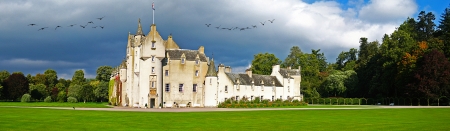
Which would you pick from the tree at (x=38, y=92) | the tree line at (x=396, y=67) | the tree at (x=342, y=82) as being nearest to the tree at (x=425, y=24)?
the tree line at (x=396, y=67)

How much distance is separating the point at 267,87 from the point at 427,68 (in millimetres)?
23675

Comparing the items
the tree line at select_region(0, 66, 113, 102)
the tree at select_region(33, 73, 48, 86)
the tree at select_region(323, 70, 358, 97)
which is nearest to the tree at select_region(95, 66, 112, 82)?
the tree line at select_region(0, 66, 113, 102)

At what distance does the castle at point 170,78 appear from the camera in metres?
62.8

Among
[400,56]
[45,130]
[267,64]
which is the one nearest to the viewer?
[45,130]

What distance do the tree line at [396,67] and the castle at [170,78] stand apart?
22.8 metres

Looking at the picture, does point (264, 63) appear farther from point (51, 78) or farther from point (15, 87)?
point (51, 78)

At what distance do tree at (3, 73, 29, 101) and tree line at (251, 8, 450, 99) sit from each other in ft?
169

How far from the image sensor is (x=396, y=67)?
76.2m

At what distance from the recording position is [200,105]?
65.8 meters

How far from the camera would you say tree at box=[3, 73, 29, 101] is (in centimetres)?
10250

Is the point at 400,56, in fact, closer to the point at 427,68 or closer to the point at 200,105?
the point at 427,68

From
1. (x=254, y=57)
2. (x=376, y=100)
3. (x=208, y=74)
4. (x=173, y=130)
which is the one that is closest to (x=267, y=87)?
(x=208, y=74)

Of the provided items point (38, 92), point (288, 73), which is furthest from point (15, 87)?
point (288, 73)

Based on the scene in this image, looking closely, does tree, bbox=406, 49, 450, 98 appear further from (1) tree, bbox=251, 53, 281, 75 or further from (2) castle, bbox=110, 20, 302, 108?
(1) tree, bbox=251, 53, 281, 75
